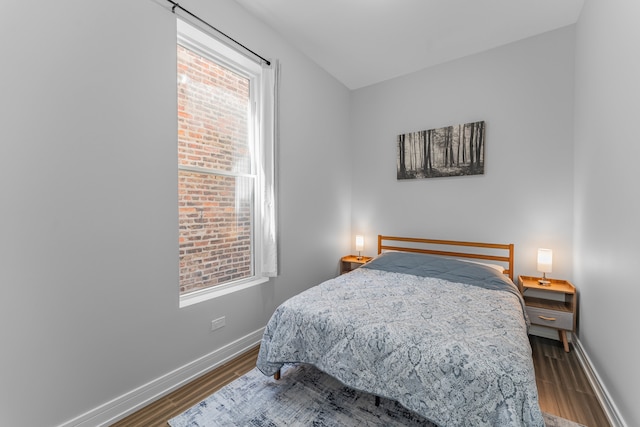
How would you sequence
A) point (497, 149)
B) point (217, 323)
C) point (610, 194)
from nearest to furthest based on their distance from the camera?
point (610, 194)
point (217, 323)
point (497, 149)

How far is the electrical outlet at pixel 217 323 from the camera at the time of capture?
234cm

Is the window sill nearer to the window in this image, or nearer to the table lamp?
the window

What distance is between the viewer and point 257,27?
2.65m

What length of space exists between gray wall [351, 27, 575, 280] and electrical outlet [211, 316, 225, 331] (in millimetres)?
2346

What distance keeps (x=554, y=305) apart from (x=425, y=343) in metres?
1.94

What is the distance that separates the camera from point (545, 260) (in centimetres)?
266

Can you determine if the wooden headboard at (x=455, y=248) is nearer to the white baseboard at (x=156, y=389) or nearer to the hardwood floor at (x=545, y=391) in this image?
the hardwood floor at (x=545, y=391)

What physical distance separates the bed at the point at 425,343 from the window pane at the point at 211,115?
1446mm

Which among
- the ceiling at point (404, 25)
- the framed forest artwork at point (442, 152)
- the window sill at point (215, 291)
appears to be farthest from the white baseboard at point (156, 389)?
the ceiling at point (404, 25)

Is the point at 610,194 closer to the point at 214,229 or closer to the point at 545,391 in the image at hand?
the point at 545,391

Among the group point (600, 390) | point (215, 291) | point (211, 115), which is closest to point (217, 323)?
point (215, 291)

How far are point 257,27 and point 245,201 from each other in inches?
65.1

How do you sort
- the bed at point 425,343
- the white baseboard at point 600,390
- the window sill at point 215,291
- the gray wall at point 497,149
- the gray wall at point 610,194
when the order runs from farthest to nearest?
the gray wall at point 497,149 < the window sill at point 215,291 < the white baseboard at point 600,390 < the gray wall at point 610,194 < the bed at point 425,343

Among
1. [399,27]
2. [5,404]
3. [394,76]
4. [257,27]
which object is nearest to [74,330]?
[5,404]
